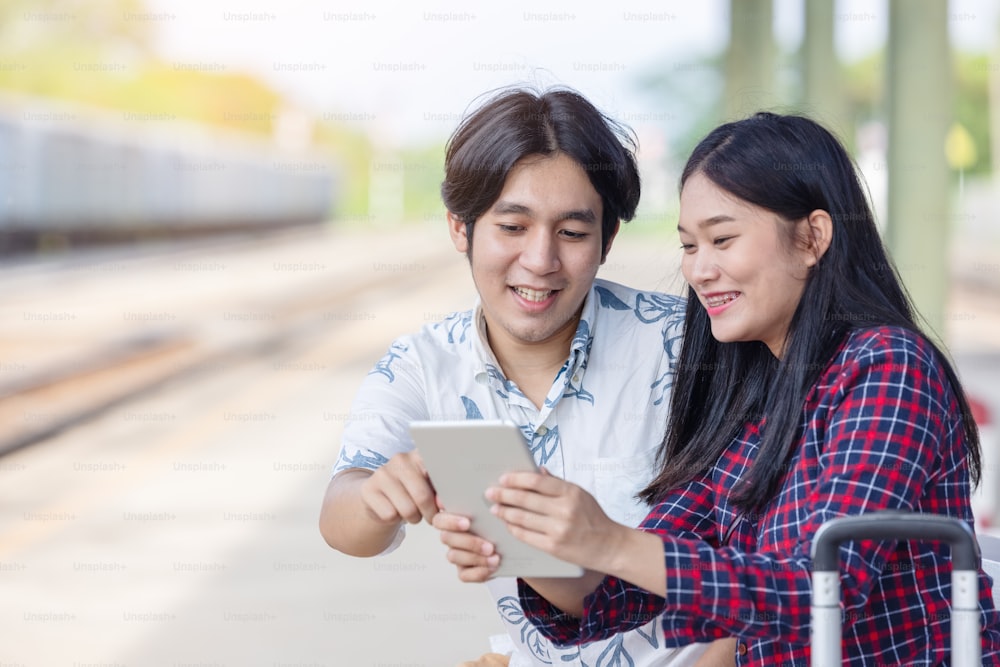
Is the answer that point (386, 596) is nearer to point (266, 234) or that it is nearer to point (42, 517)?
point (42, 517)

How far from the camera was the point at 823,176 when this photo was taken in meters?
2.04

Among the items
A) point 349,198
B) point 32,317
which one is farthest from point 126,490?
point 349,198

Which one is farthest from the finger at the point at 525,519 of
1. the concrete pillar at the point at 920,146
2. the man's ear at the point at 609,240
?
the concrete pillar at the point at 920,146

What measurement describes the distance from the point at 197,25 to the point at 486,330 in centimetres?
5411

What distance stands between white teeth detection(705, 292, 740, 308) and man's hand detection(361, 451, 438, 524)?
1.86ft

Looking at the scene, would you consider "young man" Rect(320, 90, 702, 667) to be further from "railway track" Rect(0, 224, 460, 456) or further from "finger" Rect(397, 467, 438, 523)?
"railway track" Rect(0, 224, 460, 456)

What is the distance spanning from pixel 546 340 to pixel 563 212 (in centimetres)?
30

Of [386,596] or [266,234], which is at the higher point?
[386,596]

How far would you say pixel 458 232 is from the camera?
2.78 m

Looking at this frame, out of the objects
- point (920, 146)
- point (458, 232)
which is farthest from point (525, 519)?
point (920, 146)

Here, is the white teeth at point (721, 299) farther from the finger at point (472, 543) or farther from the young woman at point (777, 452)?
the finger at point (472, 543)

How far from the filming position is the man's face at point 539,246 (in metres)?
2.54

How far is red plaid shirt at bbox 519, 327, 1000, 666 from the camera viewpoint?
174 centimetres

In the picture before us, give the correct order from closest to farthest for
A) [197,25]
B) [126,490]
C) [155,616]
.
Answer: [155,616]
[126,490]
[197,25]
